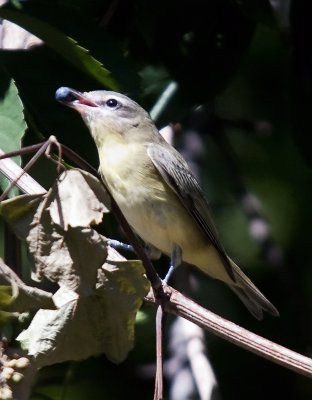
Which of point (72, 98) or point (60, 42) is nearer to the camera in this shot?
point (60, 42)

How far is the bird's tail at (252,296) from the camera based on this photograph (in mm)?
4500

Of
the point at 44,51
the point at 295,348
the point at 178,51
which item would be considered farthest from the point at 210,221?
the point at 295,348

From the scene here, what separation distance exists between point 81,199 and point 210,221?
1.93 metres

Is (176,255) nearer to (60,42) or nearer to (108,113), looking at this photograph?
(108,113)

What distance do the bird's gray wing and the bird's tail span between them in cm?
19

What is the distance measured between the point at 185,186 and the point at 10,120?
1316mm

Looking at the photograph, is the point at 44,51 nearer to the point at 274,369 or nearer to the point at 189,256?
the point at 189,256

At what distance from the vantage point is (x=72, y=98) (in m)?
3.61

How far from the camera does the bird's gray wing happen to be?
167 inches

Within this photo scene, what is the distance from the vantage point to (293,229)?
19.7ft

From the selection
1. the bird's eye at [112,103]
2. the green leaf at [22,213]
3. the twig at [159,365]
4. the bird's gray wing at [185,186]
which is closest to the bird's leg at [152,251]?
the bird's gray wing at [185,186]

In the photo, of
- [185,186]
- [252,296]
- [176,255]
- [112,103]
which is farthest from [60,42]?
[252,296]

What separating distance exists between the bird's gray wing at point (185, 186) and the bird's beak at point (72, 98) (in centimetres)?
36

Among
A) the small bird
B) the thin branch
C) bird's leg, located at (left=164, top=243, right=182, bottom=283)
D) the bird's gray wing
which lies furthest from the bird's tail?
the thin branch
